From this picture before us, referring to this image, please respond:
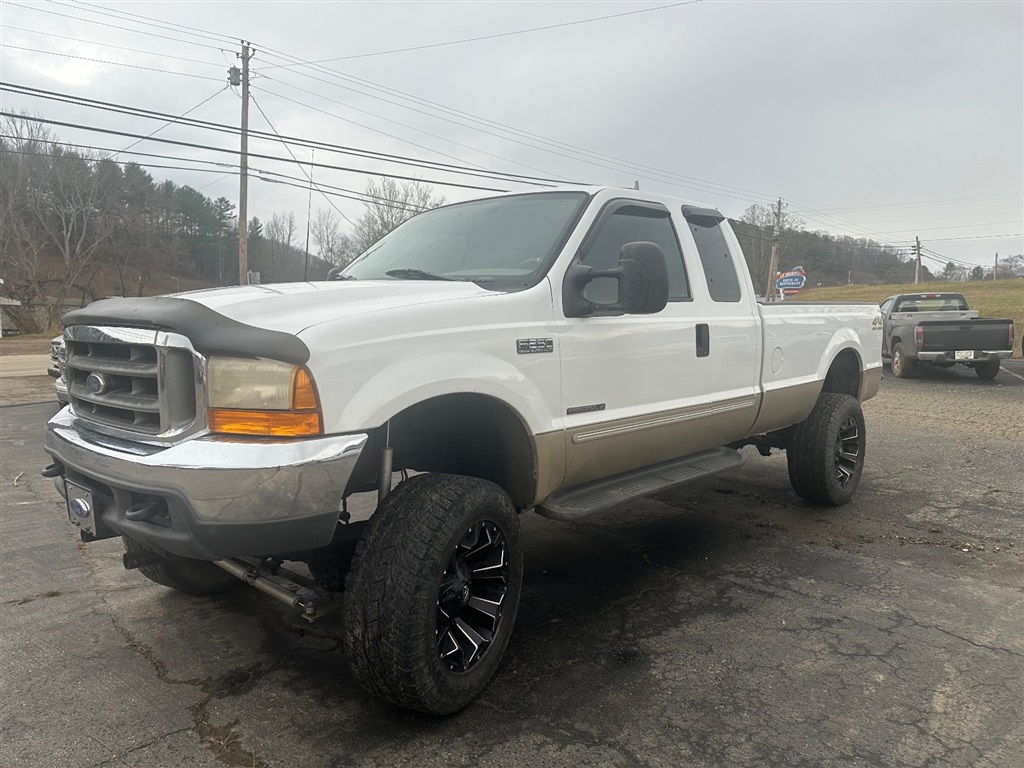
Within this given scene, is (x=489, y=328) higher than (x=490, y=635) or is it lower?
higher

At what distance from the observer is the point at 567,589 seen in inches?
149

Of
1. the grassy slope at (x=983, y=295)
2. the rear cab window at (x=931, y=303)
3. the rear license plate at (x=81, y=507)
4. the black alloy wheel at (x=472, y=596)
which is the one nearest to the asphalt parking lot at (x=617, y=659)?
the black alloy wheel at (x=472, y=596)

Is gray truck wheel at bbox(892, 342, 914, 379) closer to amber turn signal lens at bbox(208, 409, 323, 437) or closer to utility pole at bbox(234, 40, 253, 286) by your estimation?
amber turn signal lens at bbox(208, 409, 323, 437)

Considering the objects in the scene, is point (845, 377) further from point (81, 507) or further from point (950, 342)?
point (950, 342)

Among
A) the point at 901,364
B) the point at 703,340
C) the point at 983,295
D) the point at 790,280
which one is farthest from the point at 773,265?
the point at 703,340

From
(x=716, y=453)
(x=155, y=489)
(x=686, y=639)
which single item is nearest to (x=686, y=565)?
(x=716, y=453)

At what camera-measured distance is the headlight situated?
2184 millimetres

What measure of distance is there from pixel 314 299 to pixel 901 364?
47.7ft

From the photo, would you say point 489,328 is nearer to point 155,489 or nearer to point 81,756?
point 155,489

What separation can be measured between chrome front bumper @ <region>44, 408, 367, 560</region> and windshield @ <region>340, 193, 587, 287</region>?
1262 mm

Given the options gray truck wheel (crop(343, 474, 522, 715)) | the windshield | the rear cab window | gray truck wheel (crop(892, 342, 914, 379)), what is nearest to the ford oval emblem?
gray truck wheel (crop(343, 474, 522, 715))

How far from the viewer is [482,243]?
354 centimetres

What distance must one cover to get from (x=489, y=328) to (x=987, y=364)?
14.2 meters

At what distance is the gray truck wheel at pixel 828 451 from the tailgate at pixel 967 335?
9396mm
